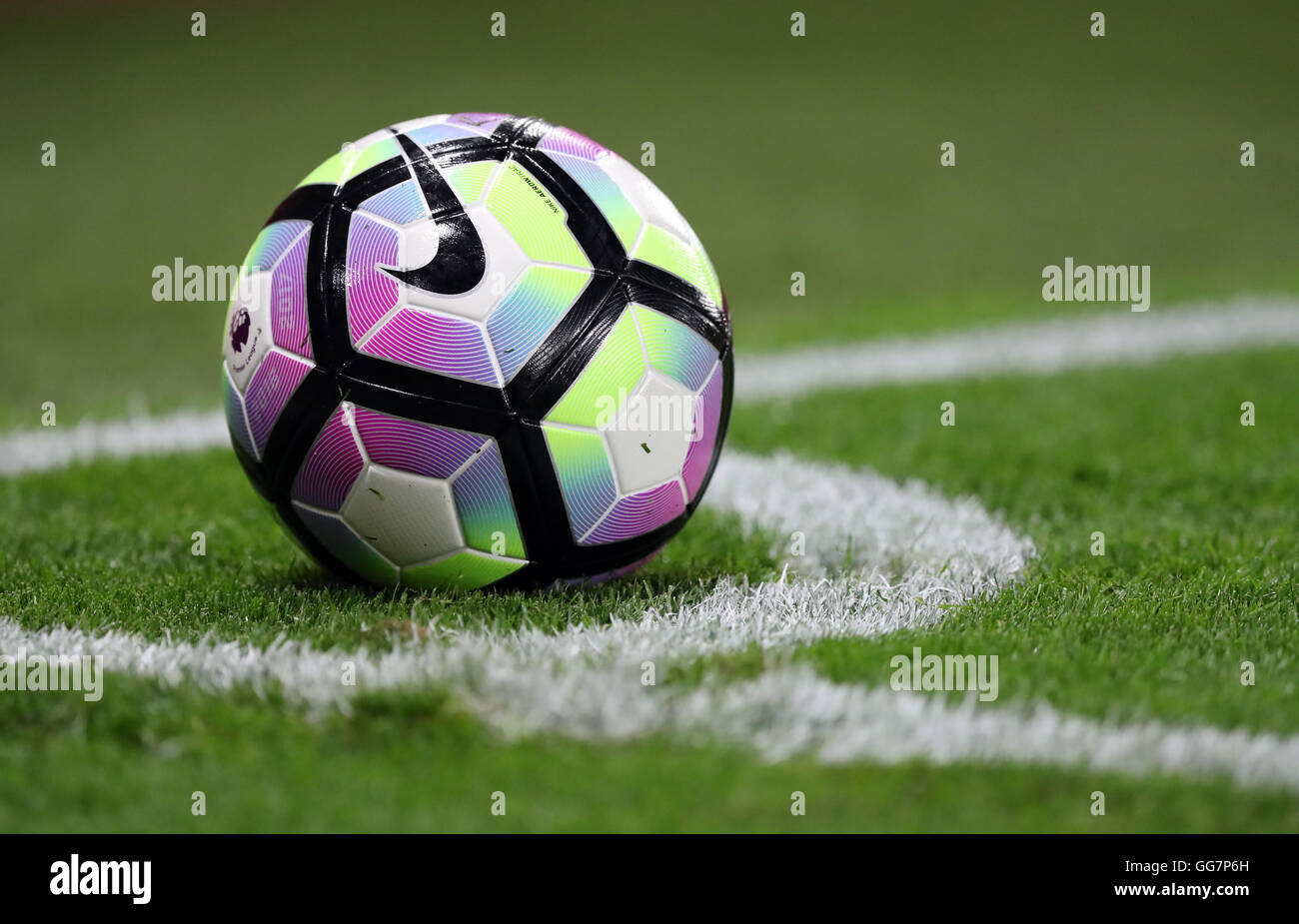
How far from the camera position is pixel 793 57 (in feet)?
52.1

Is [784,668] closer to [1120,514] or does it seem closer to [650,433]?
[650,433]

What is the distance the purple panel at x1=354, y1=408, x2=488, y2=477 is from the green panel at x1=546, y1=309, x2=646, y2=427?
0.22 m

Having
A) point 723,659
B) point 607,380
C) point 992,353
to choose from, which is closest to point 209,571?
point 607,380

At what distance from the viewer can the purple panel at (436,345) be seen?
10.1ft

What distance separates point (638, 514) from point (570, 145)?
3.15 ft

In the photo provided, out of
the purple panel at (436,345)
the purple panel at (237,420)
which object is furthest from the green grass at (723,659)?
the purple panel at (436,345)

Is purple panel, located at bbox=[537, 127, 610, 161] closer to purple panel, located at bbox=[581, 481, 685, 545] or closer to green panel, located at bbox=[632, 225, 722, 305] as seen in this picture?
green panel, located at bbox=[632, 225, 722, 305]

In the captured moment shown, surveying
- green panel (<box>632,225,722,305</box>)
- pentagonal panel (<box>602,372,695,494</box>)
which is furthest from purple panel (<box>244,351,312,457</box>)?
green panel (<box>632,225,722,305</box>)

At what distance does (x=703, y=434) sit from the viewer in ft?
11.1

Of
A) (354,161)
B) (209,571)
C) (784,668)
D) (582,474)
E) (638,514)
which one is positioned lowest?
(784,668)

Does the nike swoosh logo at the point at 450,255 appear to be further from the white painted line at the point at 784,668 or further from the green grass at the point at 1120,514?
the green grass at the point at 1120,514

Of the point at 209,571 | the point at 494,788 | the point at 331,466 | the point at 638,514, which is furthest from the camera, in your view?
the point at 209,571
